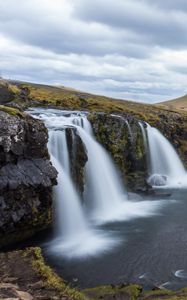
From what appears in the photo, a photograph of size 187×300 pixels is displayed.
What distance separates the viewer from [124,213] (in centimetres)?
4922

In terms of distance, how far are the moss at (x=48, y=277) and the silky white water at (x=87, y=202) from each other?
3065 millimetres

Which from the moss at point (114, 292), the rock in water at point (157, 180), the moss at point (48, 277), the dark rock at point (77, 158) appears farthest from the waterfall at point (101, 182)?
the moss at point (114, 292)

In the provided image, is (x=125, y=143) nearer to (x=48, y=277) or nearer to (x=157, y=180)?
(x=157, y=180)

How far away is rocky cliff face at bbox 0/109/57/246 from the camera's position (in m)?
36.5

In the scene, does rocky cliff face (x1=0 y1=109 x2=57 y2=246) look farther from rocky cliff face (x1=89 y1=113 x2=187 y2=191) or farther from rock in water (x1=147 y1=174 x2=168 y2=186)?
rock in water (x1=147 y1=174 x2=168 y2=186)

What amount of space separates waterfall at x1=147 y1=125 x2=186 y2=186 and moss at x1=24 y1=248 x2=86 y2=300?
3677cm

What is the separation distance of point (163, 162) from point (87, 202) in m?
26.9

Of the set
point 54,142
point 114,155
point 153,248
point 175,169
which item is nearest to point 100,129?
point 114,155

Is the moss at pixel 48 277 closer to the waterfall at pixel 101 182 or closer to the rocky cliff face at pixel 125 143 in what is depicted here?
the waterfall at pixel 101 182

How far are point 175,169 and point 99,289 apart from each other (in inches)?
1942

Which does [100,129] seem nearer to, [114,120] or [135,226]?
[114,120]

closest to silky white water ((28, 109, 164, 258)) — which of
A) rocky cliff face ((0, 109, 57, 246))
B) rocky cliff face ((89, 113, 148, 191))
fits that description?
rocky cliff face ((89, 113, 148, 191))

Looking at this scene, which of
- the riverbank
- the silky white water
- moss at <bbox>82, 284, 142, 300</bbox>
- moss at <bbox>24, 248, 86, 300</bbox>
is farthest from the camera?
the silky white water

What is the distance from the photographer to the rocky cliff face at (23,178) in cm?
3647
